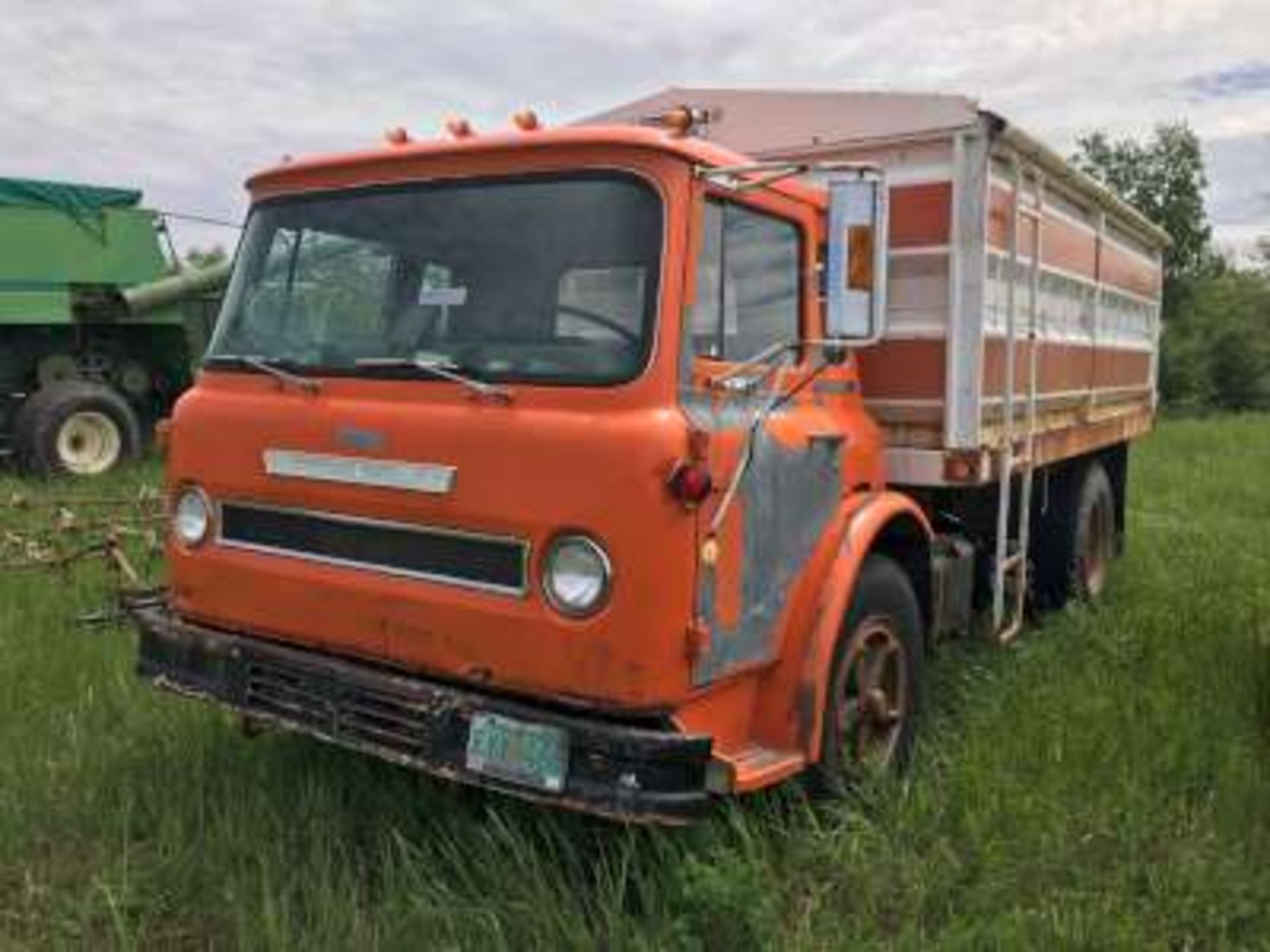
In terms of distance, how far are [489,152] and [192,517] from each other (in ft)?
4.96

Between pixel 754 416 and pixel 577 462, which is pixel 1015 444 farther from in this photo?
pixel 577 462

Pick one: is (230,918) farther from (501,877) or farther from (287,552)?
(287,552)

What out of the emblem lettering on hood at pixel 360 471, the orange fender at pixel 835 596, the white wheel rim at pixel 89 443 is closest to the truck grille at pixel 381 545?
the emblem lettering on hood at pixel 360 471

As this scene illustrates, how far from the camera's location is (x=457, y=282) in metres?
3.80

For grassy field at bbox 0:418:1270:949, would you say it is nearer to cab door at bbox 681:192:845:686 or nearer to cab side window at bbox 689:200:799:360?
cab door at bbox 681:192:845:686

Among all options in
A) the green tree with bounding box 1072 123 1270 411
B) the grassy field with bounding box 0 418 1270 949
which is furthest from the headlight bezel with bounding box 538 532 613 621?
the green tree with bounding box 1072 123 1270 411

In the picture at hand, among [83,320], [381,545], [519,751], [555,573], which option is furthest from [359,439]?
[83,320]

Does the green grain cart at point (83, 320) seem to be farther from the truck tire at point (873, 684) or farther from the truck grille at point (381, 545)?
the truck tire at point (873, 684)

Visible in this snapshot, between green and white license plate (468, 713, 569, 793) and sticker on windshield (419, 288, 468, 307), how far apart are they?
46.0 inches

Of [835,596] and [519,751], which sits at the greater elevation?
[835,596]

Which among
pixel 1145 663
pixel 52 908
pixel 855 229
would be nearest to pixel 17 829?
pixel 52 908

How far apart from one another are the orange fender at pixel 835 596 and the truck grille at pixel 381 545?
36.5 inches

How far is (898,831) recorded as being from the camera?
158 inches

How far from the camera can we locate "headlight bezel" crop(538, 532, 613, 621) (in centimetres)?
334
